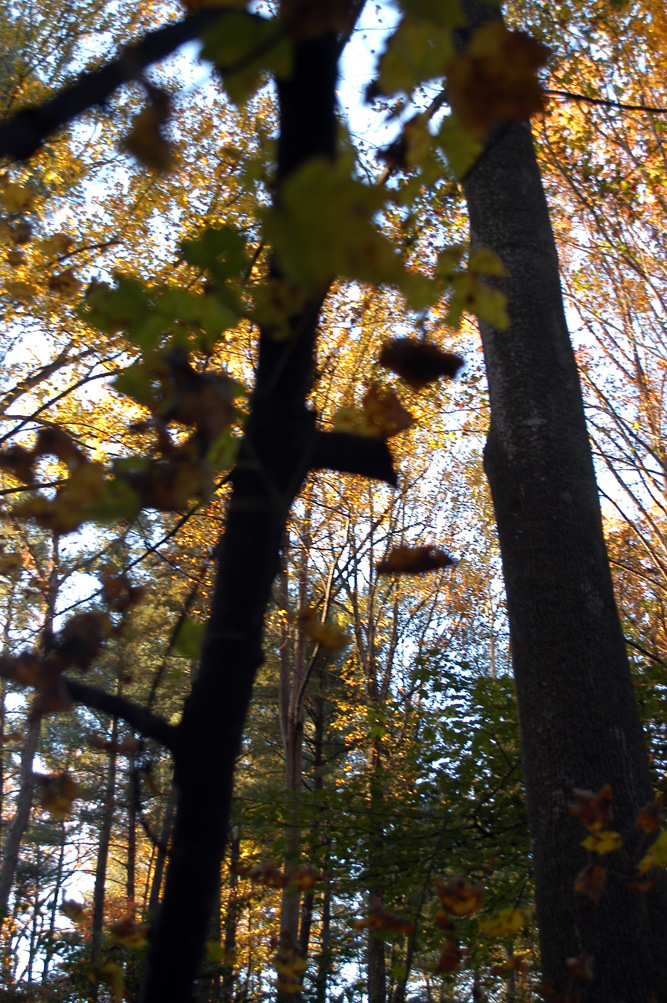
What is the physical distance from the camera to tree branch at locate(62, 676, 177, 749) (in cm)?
92

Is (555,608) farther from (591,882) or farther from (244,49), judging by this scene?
(244,49)

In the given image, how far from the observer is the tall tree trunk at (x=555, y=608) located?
179cm

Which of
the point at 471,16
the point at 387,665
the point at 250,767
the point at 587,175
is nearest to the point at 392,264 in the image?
the point at 471,16

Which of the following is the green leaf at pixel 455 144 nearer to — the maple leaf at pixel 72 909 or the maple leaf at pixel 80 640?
the maple leaf at pixel 80 640

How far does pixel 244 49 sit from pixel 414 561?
3.12ft

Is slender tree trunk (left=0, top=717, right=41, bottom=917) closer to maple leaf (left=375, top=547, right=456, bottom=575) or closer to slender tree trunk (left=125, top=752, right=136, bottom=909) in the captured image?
slender tree trunk (left=125, top=752, right=136, bottom=909)

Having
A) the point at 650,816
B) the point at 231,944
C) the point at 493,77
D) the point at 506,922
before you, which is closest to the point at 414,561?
the point at 650,816

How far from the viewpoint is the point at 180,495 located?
0.75 metres

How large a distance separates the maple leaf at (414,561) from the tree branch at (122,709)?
1.86 ft

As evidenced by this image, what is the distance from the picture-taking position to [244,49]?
23.7 inches

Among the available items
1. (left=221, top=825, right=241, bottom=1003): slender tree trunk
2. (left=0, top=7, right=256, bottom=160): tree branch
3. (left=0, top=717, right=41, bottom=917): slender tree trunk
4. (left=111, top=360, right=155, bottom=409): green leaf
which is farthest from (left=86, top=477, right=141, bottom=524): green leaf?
(left=0, top=717, right=41, bottom=917): slender tree trunk

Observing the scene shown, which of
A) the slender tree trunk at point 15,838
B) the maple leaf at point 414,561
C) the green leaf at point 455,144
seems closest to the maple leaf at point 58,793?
the maple leaf at point 414,561

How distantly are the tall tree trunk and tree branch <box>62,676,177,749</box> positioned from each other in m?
1.26

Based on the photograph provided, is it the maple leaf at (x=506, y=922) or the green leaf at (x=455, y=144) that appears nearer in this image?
the green leaf at (x=455, y=144)
